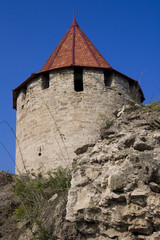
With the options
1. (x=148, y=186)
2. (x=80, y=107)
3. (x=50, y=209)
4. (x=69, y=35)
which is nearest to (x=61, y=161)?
(x=80, y=107)

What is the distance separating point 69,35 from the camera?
13.2m

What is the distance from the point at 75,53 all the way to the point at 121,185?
25.0 ft

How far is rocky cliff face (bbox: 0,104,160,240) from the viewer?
4812 mm

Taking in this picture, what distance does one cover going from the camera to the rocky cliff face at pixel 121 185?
4.80 metres

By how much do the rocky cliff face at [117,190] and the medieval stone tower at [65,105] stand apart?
316 cm

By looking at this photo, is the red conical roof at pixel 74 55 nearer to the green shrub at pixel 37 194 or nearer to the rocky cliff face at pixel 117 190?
the green shrub at pixel 37 194

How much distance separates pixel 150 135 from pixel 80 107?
15.1ft

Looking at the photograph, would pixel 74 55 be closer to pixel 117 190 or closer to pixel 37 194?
pixel 37 194

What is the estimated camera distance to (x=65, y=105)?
1003cm

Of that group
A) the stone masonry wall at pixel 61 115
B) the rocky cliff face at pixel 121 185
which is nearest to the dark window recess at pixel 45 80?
the stone masonry wall at pixel 61 115

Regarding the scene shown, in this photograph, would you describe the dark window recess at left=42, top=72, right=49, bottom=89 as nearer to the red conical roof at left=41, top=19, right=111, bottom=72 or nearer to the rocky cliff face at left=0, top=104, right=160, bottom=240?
the red conical roof at left=41, top=19, right=111, bottom=72

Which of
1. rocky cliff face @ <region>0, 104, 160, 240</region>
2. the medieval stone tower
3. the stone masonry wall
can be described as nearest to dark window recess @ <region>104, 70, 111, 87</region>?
the medieval stone tower

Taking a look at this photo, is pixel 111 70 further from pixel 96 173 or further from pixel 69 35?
pixel 96 173

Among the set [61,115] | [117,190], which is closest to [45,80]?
[61,115]
